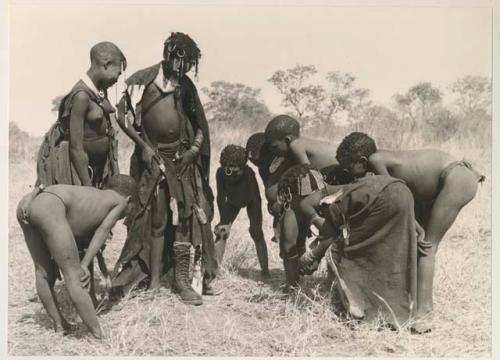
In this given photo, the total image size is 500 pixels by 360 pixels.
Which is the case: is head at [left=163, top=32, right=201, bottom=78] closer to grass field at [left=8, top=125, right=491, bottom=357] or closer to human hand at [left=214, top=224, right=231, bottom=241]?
human hand at [left=214, top=224, right=231, bottom=241]

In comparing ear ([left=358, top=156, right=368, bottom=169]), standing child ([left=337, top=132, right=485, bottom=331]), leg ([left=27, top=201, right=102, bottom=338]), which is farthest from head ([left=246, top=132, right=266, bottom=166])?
leg ([left=27, top=201, right=102, bottom=338])

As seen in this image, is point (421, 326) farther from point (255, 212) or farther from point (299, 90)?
point (299, 90)

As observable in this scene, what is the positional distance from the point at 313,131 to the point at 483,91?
317 centimetres

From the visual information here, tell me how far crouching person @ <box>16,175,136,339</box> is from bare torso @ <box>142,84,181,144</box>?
25.7 inches

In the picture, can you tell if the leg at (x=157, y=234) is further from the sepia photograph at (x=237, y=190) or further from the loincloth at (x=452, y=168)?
the loincloth at (x=452, y=168)

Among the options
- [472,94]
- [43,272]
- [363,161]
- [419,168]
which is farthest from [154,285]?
[472,94]

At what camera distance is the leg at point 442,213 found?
4.50 metres

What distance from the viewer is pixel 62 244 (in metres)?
4.10

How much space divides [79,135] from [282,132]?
1505 mm

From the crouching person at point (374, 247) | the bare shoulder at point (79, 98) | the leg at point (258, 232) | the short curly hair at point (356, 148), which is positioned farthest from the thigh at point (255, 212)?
the bare shoulder at point (79, 98)

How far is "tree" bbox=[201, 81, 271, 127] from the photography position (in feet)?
21.6

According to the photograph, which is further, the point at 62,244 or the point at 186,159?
the point at 186,159

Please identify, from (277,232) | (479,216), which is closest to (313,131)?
(479,216)

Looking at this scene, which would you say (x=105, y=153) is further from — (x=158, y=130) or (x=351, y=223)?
(x=351, y=223)
